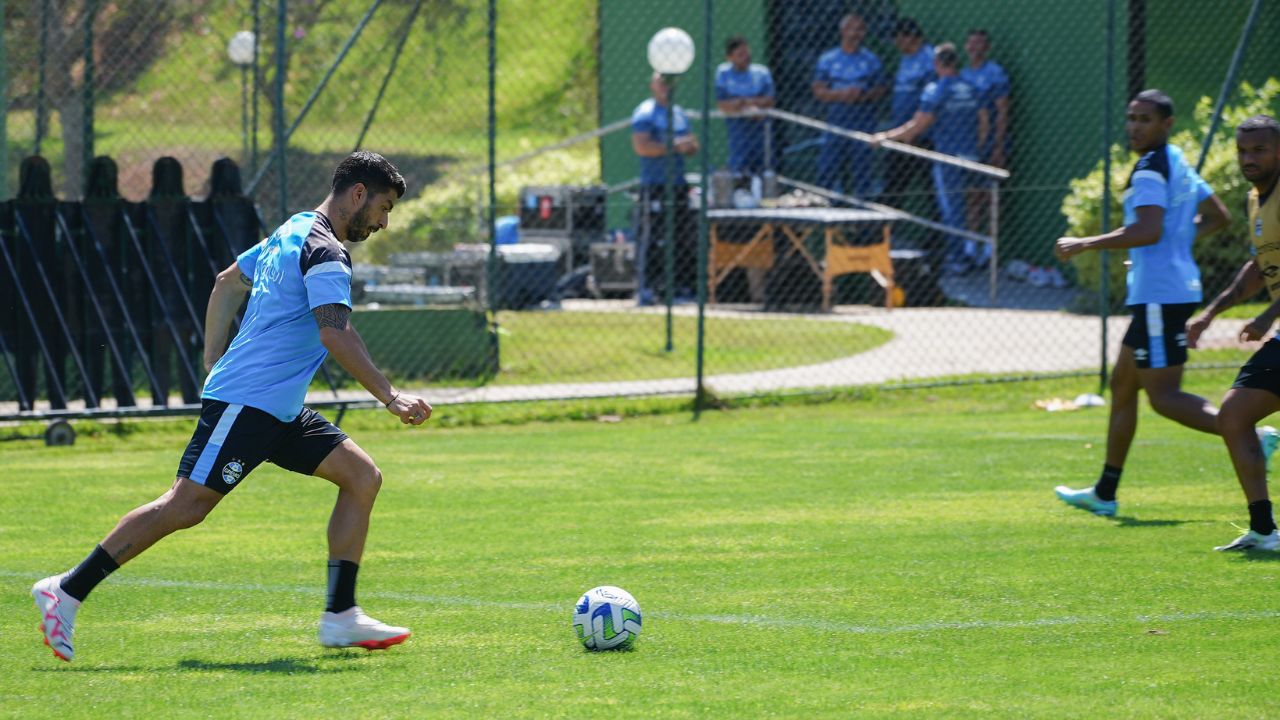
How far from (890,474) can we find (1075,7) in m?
11.8

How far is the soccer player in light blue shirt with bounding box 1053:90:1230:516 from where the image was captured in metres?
8.09

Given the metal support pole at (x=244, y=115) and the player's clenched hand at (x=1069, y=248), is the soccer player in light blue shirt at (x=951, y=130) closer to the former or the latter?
→ the metal support pole at (x=244, y=115)

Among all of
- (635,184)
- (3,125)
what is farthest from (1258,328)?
(635,184)

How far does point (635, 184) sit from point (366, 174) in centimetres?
1475

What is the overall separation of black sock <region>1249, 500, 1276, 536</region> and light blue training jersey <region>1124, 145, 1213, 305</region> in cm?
126

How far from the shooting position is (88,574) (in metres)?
5.70

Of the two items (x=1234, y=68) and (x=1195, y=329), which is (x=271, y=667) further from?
(x=1234, y=68)

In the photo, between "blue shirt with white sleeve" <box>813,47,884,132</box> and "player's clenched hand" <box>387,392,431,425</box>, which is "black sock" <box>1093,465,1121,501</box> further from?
"blue shirt with white sleeve" <box>813,47,884,132</box>

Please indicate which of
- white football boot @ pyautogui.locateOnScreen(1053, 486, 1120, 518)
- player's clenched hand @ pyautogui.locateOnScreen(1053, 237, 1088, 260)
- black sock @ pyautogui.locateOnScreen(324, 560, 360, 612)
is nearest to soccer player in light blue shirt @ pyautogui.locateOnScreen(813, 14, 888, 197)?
white football boot @ pyautogui.locateOnScreen(1053, 486, 1120, 518)

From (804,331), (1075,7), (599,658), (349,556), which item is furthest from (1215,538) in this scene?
(1075,7)

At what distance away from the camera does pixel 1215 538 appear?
7773mm

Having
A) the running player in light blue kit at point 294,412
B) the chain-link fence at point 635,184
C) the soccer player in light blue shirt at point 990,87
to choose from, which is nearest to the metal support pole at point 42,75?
the chain-link fence at point 635,184

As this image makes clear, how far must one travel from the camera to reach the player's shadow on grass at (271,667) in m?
5.50

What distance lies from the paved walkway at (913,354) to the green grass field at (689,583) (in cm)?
161
